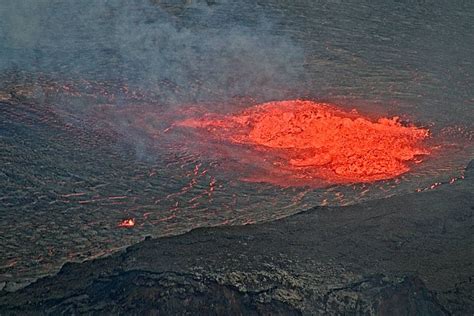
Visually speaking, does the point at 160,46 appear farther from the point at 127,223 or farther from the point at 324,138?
the point at 127,223

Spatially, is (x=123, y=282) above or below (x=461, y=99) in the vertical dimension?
below

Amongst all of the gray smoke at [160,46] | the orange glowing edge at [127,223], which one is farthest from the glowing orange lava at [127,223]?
the gray smoke at [160,46]

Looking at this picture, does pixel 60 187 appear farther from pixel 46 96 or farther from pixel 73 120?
pixel 46 96

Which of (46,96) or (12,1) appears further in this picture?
(12,1)

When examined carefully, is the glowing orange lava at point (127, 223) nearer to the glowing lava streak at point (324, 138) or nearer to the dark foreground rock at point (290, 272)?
the dark foreground rock at point (290, 272)

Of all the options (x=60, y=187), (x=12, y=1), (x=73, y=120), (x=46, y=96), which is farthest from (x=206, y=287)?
(x=12, y=1)

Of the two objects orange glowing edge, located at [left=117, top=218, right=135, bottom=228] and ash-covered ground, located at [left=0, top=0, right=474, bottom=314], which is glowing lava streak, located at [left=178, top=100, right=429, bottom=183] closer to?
Answer: ash-covered ground, located at [left=0, top=0, right=474, bottom=314]
